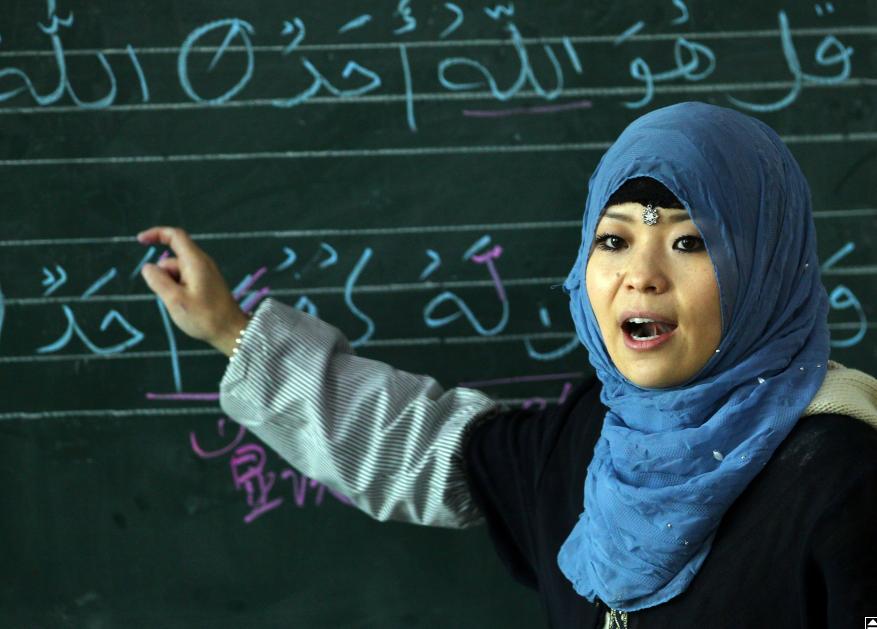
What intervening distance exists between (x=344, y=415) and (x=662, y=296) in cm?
52

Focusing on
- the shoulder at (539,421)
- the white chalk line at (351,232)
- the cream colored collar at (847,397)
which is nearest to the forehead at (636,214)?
the cream colored collar at (847,397)

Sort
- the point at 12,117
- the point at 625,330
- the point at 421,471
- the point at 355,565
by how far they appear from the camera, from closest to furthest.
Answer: the point at 625,330 → the point at 421,471 → the point at 12,117 → the point at 355,565

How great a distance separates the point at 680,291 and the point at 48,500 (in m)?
1.12

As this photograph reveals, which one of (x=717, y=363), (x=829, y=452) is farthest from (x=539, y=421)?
(x=829, y=452)

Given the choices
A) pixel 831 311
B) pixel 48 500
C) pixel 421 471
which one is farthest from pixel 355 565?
pixel 831 311

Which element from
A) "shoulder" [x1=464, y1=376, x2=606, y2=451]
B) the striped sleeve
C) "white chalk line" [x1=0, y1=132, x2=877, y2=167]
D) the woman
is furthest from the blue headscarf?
"white chalk line" [x1=0, y1=132, x2=877, y2=167]

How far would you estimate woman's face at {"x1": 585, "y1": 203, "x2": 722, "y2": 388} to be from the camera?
1.14 metres

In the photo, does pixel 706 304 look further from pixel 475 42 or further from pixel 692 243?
pixel 475 42

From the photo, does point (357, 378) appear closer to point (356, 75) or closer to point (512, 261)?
point (512, 261)

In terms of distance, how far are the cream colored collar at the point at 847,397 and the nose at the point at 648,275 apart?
0.68 feet

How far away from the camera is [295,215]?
1694 millimetres

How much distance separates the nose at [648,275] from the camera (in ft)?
3.74

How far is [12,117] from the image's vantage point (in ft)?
5.41

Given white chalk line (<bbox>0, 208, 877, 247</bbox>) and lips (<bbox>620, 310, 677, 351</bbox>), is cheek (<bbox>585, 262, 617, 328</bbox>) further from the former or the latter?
white chalk line (<bbox>0, 208, 877, 247</bbox>)
